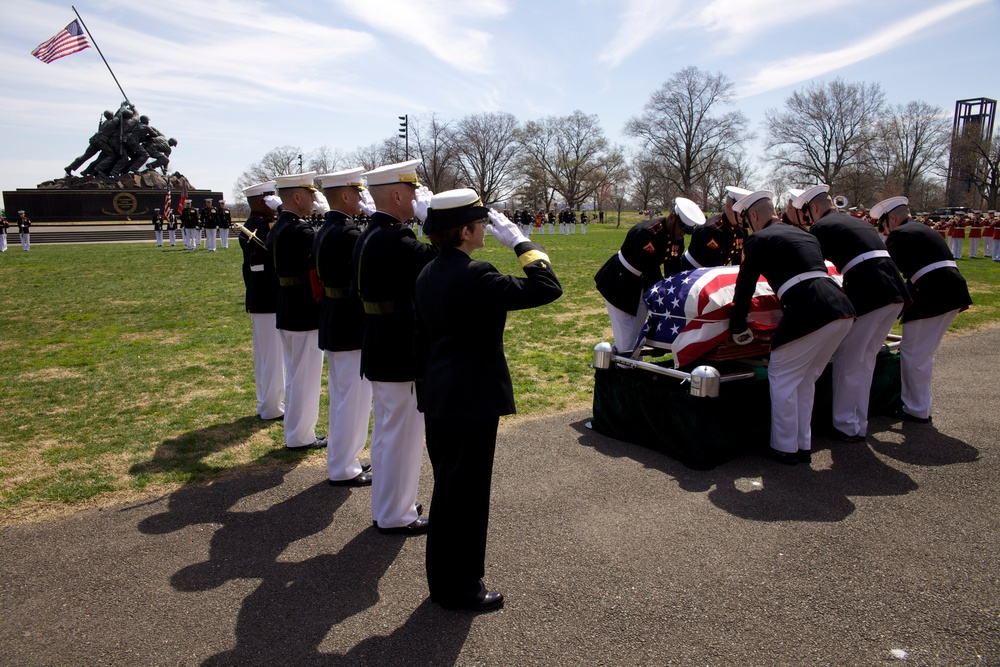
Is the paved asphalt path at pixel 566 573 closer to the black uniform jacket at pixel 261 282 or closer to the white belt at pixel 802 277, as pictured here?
the white belt at pixel 802 277

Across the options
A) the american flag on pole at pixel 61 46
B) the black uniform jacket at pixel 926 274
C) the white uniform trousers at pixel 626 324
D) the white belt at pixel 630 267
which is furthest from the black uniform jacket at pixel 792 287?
the american flag on pole at pixel 61 46

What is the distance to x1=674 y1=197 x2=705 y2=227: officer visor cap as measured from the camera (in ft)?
20.2

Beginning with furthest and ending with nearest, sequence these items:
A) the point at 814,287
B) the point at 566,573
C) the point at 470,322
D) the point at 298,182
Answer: the point at 298,182 < the point at 814,287 < the point at 566,573 < the point at 470,322

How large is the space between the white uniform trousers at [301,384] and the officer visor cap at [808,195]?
452 cm

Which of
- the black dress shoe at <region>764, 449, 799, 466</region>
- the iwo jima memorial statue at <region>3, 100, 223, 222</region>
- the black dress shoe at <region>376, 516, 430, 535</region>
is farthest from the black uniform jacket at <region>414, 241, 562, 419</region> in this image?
the iwo jima memorial statue at <region>3, 100, 223, 222</region>

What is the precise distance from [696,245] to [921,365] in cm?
243

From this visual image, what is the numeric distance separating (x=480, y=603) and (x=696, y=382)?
2.49m

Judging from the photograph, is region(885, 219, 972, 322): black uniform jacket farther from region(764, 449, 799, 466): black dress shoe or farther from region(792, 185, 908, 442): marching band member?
region(764, 449, 799, 466): black dress shoe

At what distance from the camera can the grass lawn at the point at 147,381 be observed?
16.7 ft

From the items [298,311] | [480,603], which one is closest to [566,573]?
[480,603]

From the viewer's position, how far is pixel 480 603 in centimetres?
326

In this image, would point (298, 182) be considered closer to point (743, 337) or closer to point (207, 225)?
Result: point (743, 337)

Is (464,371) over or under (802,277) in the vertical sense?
under

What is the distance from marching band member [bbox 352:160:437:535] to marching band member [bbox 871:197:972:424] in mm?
5022
